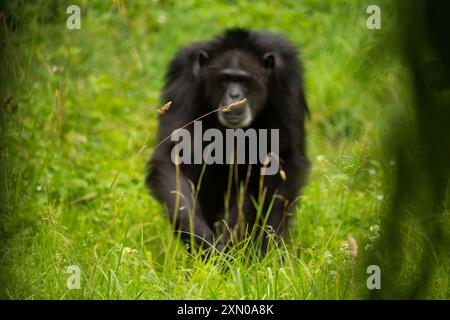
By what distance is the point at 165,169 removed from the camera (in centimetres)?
566

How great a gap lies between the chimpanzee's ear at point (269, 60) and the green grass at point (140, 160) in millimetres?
645

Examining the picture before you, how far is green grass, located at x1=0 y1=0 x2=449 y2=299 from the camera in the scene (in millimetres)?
3311

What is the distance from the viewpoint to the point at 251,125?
622 cm

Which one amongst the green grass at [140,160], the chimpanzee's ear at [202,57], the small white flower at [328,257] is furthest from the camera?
the chimpanzee's ear at [202,57]

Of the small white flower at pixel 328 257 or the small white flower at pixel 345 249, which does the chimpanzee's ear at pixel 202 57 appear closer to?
the small white flower at pixel 328 257

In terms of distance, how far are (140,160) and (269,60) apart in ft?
4.66

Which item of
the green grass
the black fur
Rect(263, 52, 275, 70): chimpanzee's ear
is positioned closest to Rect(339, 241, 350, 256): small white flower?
the green grass

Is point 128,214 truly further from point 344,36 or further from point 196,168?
point 344,36

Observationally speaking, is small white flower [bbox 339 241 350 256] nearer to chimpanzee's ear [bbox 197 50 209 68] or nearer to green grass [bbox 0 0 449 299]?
green grass [bbox 0 0 449 299]

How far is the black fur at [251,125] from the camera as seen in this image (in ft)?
18.8

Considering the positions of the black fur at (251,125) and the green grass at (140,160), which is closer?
the green grass at (140,160)

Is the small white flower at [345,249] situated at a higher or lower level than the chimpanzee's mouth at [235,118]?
lower

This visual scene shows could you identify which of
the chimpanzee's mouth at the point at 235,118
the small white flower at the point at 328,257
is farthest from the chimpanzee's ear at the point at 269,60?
the small white flower at the point at 328,257
